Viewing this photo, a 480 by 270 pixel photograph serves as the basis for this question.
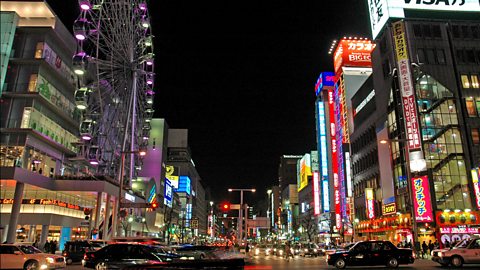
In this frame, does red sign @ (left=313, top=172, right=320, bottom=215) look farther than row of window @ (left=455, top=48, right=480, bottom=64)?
Yes

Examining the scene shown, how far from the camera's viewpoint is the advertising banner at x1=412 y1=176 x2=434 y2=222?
4588 centimetres

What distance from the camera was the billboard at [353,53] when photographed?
88.2 metres

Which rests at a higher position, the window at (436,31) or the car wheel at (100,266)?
the window at (436,31)

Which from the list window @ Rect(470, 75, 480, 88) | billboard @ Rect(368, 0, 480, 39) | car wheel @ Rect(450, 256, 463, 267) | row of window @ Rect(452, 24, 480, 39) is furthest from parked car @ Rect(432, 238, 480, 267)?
billboard @ Rect(368, 0, 480, 39)

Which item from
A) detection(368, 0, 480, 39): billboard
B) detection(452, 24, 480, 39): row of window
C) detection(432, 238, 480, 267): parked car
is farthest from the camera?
detection(368, 0, 480, 39): billboard

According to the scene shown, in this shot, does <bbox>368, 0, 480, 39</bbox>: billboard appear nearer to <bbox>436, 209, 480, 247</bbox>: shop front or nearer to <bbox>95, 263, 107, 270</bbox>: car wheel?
<bbox>436, 209, 480, 247</bbox>: shop front

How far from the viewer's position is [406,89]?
166ft

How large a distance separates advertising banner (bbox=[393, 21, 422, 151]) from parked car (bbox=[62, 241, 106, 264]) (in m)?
37.4

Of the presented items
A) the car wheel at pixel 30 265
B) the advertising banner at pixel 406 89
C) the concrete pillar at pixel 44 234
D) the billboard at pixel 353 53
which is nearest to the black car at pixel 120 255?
the car wheel at pixel 30 265

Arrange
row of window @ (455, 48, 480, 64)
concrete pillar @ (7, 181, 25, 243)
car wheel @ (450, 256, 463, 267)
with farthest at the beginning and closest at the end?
row of window @ (455, 48, 480, 64) → concrete pillar @ (7, 181, 25, 243) → car wheel @ (450, 256, 463, 267)

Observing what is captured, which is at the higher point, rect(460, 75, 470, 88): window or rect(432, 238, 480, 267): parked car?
rect(460, 75, 470, 88): window

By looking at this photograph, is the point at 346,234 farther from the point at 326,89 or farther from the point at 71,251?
the point at 71,251

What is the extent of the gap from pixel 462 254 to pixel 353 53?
72.5 m

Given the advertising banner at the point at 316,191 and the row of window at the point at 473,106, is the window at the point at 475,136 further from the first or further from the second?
the advertising banner at the point at 316,191
